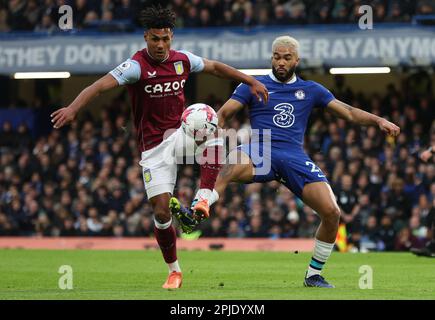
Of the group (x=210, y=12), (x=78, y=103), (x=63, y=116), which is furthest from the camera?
(x=210, y=12)

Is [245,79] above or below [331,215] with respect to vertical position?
above

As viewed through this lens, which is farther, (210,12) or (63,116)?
(210,12)

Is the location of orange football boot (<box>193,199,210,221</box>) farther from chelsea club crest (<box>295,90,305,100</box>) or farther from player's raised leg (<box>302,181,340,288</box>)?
chelsea club crest (<box>295,90,305,100</box>)

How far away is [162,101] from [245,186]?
38.2ft

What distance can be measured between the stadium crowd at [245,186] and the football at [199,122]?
8688 millimetres

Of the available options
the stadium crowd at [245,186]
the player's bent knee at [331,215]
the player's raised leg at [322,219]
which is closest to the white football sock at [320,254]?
the player's raised leg at [322,219]

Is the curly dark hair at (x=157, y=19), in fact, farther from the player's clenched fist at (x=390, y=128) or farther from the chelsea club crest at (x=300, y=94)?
the player's clenched fist at (x=390, y=128)

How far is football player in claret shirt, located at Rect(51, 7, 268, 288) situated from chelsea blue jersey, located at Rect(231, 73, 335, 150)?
361 mm

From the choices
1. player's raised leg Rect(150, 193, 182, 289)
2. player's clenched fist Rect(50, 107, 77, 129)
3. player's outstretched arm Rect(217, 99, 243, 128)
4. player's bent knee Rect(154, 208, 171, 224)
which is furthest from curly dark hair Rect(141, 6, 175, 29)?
player's bent knee Rect(154, 208, 171, 224)

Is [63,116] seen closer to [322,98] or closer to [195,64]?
[195,64]

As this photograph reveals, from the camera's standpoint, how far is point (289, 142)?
10.7m

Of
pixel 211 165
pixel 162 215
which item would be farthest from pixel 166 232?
pixel 211 165

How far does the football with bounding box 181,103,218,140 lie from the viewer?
33.7 ft
